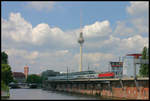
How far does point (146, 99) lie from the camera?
255 feet

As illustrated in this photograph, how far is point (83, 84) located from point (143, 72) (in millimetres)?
40216

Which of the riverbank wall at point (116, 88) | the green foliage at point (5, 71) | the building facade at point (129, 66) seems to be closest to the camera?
the green foliage at point (5, 71)

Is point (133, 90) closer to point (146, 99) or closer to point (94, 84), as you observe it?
point (146, 99)

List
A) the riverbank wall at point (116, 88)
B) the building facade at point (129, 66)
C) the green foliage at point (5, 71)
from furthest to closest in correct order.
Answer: the building facade at point (129, 66) → the riverbank wall at point (116, 88) → the green foliage at point (5, 71)

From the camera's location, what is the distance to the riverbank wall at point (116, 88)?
266ft

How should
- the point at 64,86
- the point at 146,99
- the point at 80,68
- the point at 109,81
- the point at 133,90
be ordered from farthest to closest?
the point at 80,68, the point at 64,86, the point at 109,81, the point at 133,90, the point at 146,99

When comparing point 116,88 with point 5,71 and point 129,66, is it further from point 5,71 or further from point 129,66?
point 5,71

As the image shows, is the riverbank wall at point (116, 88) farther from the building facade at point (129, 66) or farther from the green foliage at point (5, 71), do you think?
the green foliage at point (5, 71)

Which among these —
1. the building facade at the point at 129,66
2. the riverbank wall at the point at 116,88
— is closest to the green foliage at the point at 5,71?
the riverbank wall at the point at 116,88

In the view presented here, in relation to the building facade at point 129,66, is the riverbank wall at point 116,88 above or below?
below

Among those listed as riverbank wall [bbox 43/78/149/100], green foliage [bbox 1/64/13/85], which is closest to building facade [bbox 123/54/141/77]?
riverbank wall [bbox 43/78/149/100]

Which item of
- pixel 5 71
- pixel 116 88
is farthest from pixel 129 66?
pixel 5 71

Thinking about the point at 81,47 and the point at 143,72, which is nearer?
the point at 143,72

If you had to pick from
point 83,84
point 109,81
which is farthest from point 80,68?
point 109,81
